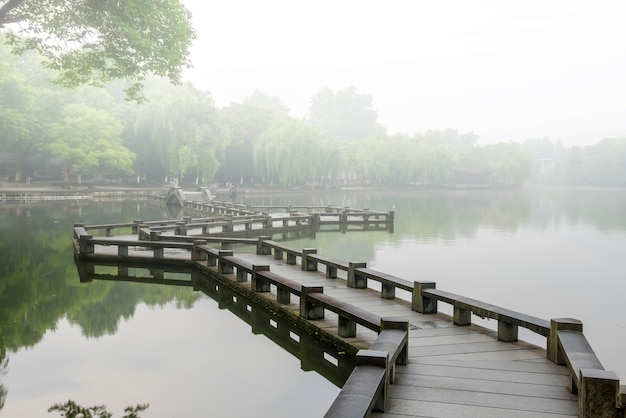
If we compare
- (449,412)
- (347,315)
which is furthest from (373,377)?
(347,315)

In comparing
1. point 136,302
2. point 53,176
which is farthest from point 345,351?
point 53,176

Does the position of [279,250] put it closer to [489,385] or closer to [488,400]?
[489,385]

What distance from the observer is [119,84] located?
81.0 meters

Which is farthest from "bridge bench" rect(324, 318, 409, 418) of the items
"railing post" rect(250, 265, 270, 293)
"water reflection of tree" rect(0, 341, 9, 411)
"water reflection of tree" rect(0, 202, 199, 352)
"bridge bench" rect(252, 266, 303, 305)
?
"water reflection of tree" rect(0, 202, 199, 352)

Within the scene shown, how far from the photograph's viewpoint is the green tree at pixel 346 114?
134 metres

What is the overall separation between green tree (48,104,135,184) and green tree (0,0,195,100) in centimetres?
2352

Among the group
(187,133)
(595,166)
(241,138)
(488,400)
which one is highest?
(241,138)

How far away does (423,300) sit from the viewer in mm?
7691

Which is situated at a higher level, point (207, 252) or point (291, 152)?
point (291, 152)

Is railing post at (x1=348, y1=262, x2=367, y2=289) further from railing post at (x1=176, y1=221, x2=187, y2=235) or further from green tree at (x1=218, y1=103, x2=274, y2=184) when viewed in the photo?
green tree at (x1=218, y1=103, x2=274, y2=184)

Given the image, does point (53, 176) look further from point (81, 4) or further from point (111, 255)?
point (111, 255)

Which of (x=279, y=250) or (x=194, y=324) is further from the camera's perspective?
(x=279, y=250)

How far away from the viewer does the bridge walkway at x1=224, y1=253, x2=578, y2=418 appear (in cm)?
444

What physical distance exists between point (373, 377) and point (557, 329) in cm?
230
